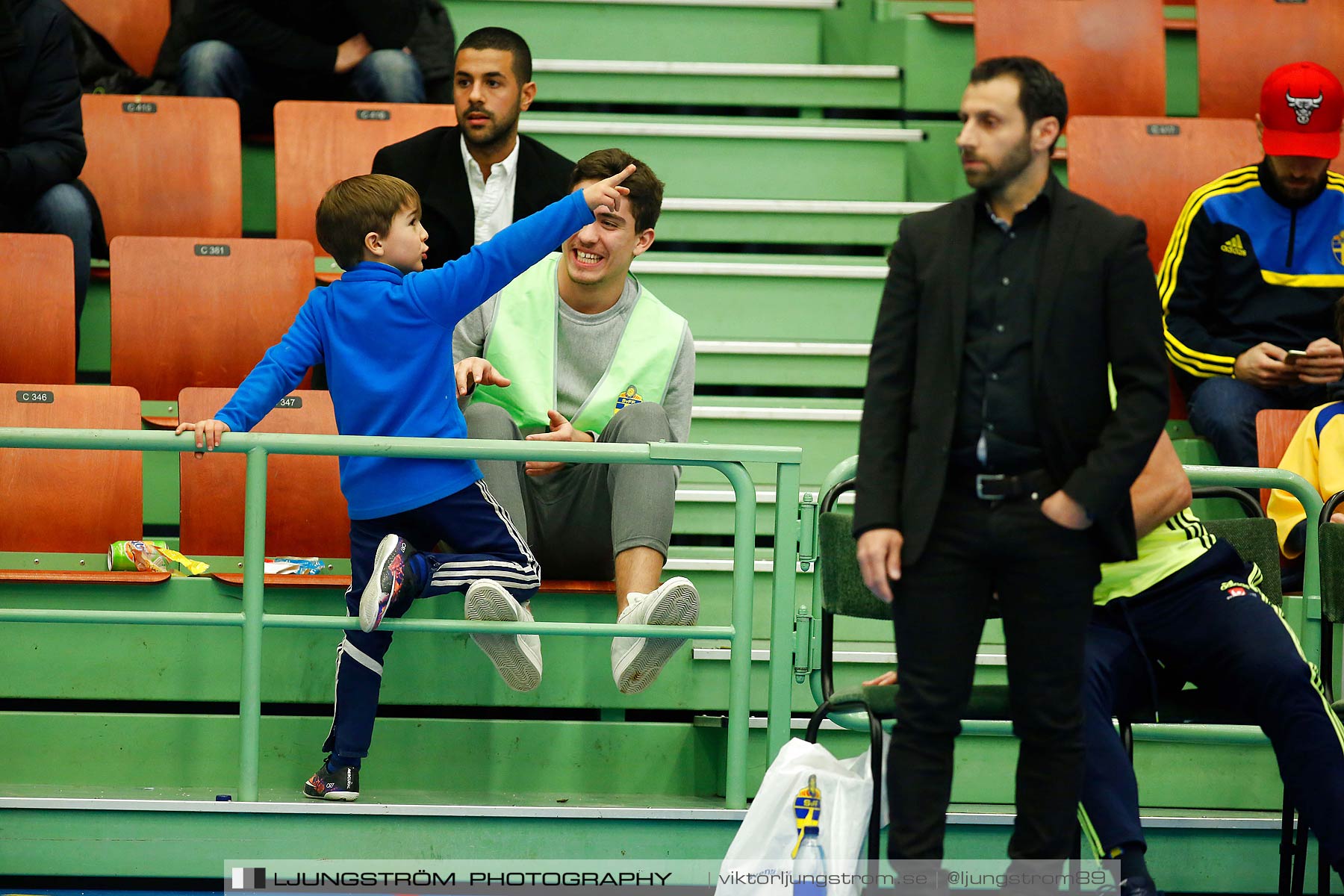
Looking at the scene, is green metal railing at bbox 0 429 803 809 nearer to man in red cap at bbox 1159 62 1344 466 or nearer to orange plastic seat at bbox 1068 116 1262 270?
man in red cap at bbox 1159 62 1344 466

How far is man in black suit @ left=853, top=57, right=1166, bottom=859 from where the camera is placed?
226 centimetres

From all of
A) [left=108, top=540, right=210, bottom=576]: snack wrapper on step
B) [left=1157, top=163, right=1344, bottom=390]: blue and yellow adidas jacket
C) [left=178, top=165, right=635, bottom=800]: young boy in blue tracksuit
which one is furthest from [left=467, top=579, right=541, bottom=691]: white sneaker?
[left=1157, top=163, right=1344, bottom=390]: blue and yellow adidas jacket

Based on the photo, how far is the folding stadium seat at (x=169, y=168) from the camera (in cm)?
445

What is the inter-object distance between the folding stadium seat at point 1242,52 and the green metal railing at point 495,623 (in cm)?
275

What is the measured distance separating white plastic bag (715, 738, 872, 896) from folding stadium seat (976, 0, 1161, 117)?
302 cm

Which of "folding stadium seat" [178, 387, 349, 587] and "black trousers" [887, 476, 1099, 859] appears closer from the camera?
"black trousers" [887, 476, 1099, 859]

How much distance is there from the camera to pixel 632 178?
11.2 feet

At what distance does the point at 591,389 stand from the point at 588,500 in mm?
290

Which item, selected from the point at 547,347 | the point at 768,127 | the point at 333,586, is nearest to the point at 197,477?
the point at 333,586

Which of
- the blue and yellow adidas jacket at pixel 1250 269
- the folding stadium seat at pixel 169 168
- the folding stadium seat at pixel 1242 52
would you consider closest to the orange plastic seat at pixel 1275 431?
the blue and yellow adidas jacket at pixel 1250 269

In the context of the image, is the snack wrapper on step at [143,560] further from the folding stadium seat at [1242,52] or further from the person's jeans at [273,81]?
the folding stadium seat at [1242,52]

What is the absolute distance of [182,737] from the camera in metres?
3.17

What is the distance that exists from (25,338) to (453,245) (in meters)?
1.08

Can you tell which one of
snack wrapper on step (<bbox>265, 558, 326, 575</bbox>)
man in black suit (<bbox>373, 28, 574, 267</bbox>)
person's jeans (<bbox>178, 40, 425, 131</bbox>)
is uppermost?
person's jeans (<bbox>178, 40, 425, 131</bbox>)
